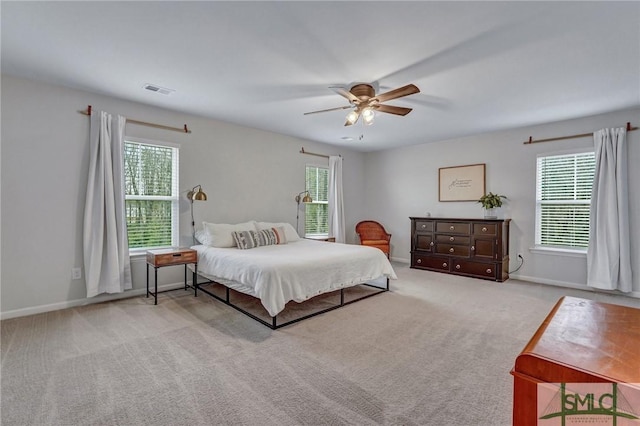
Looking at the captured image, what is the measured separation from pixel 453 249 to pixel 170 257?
451cm

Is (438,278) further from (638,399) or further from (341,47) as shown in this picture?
(638,399)

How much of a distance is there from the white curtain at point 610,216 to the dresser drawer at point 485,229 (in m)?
1.18

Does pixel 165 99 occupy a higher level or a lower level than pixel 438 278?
higher

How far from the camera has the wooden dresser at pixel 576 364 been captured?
2.69 ft

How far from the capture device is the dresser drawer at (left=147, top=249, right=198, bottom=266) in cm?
358

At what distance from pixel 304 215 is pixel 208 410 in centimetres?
432

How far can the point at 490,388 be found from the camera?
2008mm

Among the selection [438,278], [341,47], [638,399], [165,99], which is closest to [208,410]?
[638,399]

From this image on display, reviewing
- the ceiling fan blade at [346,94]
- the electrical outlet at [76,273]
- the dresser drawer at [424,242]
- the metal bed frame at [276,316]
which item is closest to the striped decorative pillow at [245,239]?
the metal bed frame at [276,316]

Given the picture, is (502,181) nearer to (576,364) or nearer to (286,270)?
(286,270)

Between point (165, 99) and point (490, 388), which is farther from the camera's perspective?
point (165, 99)

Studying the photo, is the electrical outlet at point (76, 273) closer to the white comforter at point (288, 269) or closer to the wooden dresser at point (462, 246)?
the white comforter at point (288, 269)

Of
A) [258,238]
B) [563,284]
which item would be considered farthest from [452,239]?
[258,238]

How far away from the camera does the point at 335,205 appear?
6320mm
